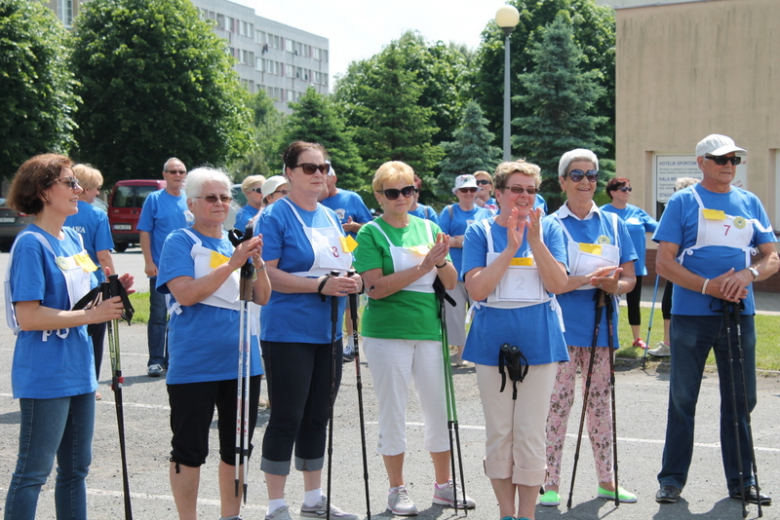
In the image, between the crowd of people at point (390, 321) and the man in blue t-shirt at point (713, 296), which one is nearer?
the crowd of people at point (390, 321)

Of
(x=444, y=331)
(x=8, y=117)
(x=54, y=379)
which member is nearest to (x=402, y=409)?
(x=444, y=331)

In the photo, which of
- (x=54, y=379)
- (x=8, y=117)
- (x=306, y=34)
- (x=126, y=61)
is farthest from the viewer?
(x=306, y=34)

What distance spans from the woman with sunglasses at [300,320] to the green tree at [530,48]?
4022 cm

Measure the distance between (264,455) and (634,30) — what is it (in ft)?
46.3

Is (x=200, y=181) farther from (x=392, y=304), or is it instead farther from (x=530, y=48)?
(x=530, y=48)

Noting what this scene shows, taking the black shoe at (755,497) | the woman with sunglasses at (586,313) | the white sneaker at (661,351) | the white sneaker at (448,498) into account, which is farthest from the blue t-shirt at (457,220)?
the black shoe at (755,497)

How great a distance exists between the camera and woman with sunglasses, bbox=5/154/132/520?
3.97 metres

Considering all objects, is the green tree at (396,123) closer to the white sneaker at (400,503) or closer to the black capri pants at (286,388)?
the white sneaker at (400,503)

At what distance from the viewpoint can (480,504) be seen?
538 centimetres

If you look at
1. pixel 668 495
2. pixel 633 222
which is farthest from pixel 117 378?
pixel 633 222

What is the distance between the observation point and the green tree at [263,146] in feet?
186

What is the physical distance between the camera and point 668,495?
534 centimetres

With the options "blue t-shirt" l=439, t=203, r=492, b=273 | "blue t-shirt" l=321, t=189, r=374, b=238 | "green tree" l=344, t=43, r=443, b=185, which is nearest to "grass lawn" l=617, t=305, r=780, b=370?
"blue t-shirt" l=439, t=203, r=492, b=273

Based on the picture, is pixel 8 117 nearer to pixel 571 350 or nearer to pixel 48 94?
pixel 48 94
